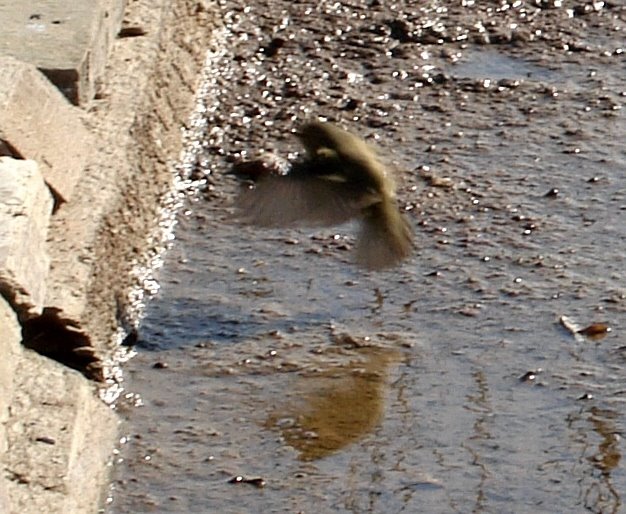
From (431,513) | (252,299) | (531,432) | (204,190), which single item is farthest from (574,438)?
(204,190)

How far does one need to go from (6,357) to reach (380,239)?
844 millimetres

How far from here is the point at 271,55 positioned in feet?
15.6

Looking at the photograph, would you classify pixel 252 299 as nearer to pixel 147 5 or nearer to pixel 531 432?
pixel 531 432

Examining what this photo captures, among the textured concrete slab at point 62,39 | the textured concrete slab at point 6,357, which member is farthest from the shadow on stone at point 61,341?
the textured concrete slab at point 62,39

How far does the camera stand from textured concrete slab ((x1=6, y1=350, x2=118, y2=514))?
2.77 meters

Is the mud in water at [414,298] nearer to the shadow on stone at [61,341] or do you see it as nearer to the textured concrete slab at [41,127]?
the shadow on stone at [61,341]

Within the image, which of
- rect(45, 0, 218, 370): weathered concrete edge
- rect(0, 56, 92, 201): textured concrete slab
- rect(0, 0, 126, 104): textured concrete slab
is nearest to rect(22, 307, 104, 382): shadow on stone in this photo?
rect(45, 0, 218, 370): weathered concrete edge

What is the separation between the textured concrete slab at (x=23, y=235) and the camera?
2938 mm

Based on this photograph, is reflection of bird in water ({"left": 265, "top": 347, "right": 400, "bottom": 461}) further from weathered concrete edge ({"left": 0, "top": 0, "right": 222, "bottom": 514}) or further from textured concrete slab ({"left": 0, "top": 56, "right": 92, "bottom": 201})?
textured concrete slab ({"left": 0, "top": 56, "right": 92, "bottom": 201})

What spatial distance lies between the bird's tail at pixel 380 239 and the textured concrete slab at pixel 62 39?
71cm

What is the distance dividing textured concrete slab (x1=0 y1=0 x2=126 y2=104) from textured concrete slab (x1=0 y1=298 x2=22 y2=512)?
818mm

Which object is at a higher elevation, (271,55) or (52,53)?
(52,53)

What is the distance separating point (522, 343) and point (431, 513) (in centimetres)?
62

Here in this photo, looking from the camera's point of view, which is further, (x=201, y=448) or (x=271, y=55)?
(x=271, y=55)
